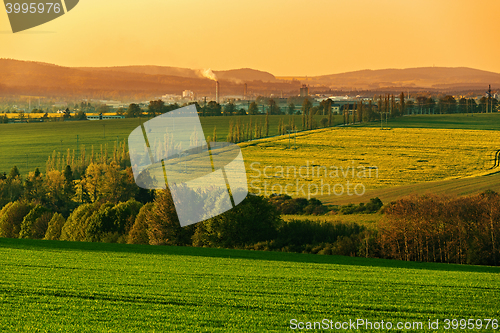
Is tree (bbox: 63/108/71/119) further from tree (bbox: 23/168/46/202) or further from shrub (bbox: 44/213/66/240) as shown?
shrub (bbox: 44/213/66/240)

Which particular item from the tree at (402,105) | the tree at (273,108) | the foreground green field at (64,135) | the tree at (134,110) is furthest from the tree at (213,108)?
the tree at (402,105)

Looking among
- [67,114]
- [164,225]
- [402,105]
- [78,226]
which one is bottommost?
[78,226]

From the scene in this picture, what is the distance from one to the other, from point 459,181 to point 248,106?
266 ft

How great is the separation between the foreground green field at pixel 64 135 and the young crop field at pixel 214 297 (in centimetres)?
11804

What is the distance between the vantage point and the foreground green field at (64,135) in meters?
148

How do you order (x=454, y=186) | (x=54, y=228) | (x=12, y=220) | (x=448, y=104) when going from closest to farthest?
1. (x=54, y=228)
2. (x=12, y=220)
3. (x=454, y=186)
4. (x=448, y=104)

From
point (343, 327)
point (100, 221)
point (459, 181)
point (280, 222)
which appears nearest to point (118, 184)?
point (100, 221)

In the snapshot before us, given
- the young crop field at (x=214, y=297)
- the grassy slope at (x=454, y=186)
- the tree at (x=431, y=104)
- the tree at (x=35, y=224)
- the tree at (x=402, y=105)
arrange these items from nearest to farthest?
the young crop field at (x=214, y=297) < the tree at (x=35, y=224) < the grassy slope at (x=454, y=186) < the tree at (x=402, y=105) < the tree at (x=431, y=104)

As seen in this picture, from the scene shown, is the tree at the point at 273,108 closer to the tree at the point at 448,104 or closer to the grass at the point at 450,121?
the grass at the point at 450,121

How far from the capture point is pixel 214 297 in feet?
48.5

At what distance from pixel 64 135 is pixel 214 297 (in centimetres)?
16959

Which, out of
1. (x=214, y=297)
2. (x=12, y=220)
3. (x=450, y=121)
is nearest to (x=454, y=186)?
(x=450, y=121)

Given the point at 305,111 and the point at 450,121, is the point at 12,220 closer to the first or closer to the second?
the point at 305,111

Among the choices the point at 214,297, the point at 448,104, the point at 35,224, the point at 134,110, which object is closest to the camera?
the point at 214,297
